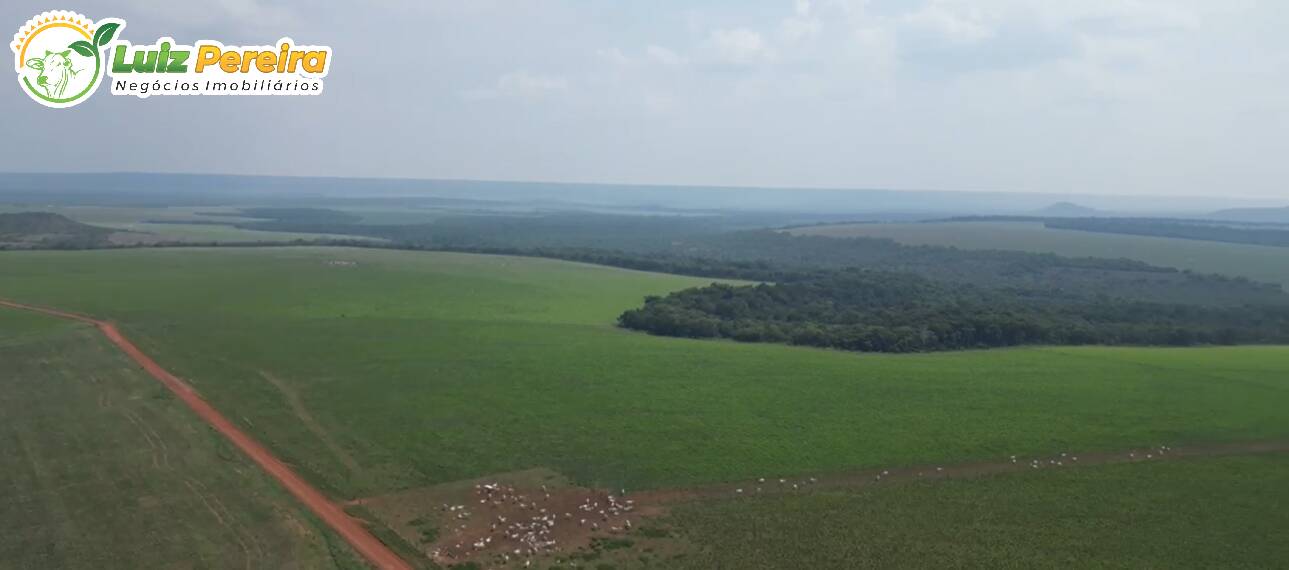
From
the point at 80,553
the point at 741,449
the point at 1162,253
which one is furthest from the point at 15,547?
the point at 1162,253

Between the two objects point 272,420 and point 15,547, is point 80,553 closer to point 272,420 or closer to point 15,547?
point 15,547

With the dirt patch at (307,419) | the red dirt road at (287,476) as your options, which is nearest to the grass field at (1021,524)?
the red dirt road at (287,476)

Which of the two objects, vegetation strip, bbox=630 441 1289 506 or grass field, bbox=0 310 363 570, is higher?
vegetation strip, bbox=630 441 1289 506

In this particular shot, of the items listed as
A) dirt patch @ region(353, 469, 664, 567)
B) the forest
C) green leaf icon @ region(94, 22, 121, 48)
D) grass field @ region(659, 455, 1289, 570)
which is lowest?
dirt patch @ region(353, 469, 664, 567)

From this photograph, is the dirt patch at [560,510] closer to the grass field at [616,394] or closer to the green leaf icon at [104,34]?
the grass field at [616,394]

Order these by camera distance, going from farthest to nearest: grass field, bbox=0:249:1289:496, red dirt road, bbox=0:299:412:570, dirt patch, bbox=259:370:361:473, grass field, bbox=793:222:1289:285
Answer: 1. grass field, bbox=793:222:1289:285
2. grass field, bbox=0:249:1289:496
3. dirt patch, bbox=259:370:361:473
4. red dirt road, bbox=0:299:412:570

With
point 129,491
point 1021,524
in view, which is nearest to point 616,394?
point 1021,524

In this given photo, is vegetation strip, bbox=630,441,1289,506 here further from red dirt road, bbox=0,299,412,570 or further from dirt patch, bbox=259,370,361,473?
dirt patch, bbox=259,370,361,473

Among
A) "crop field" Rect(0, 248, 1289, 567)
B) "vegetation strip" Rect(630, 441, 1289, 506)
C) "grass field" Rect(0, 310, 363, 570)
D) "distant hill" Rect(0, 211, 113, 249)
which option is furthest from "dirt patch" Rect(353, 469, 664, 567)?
"distant hill" Rect(0, 211, 113, 249)
